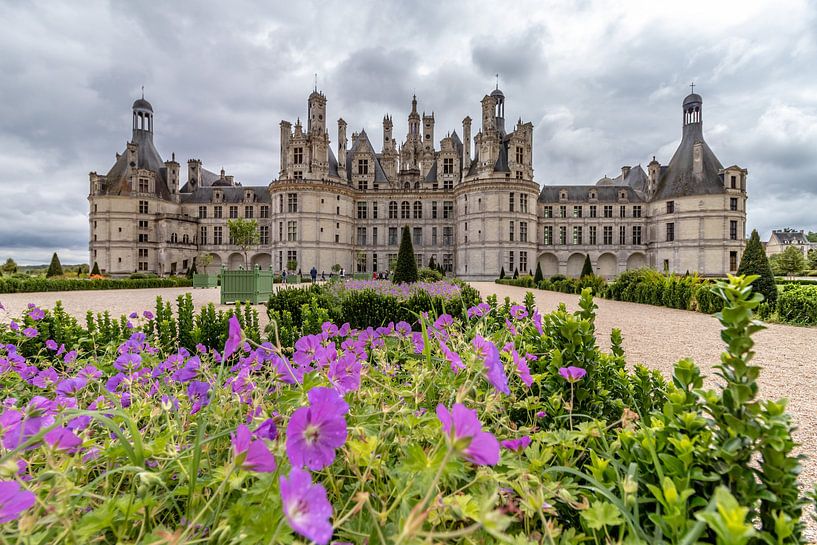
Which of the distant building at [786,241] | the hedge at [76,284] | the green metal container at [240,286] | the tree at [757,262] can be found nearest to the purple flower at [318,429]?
the green metal container at [240,286]

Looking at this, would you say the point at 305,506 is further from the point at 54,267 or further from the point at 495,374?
the point at 54,267

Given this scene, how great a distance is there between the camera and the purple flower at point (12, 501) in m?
0.71

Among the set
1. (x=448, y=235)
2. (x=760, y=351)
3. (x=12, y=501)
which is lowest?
(x=760, y=351)

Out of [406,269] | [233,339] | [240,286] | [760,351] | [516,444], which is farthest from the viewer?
[240,286]

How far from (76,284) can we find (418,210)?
27.1 meters

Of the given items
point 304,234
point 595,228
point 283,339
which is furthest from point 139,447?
point 595,228

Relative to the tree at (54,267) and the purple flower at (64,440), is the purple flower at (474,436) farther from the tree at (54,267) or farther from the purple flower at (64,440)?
the tree at (54,267)

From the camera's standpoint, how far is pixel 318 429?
790 millimetres

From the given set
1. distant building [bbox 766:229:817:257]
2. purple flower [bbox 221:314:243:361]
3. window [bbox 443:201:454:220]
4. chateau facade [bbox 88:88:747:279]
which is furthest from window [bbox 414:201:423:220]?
distant building [bbox 766:229:817:257]

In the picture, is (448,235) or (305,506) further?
(448,235)

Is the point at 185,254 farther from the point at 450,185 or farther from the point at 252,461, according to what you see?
the point at 252,461

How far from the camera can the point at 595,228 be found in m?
40.3

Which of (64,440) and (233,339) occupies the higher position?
(233,339)

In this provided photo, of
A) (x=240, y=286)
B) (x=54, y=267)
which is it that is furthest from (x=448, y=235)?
(x=54, y=267)
